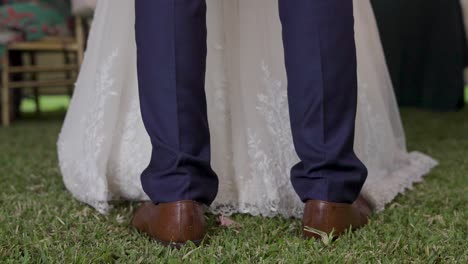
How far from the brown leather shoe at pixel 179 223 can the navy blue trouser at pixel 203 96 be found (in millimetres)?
13

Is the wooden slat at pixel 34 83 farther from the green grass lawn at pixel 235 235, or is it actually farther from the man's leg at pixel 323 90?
the man's leg at pixel 323 90

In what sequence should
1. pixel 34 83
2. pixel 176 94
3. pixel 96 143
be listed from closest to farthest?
pixel 176 94 < pixel 96 143 < pixel 34 83

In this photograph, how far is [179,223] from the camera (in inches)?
30.4

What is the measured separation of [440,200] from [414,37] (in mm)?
2245

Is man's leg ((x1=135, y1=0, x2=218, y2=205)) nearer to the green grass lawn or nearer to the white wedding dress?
the green grass lawn

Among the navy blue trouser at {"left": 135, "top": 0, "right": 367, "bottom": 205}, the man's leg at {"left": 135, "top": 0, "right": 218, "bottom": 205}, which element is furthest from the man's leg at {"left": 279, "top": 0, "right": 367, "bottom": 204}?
the man's leg at {"left": 135, "top": 0, "right": 218, "bottom": 205}

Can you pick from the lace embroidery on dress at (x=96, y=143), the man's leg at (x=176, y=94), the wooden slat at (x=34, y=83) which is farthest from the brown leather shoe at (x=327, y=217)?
the wooden slat at (x=34, y=83)

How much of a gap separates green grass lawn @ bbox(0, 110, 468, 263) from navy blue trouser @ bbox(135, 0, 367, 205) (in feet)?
0.27

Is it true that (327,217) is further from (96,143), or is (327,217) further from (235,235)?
(96,143)

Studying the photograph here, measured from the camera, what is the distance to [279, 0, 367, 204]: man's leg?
780 millimetres

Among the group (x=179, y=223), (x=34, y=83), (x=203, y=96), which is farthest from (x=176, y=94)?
(x=34, y=83)

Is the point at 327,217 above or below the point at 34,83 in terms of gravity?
above

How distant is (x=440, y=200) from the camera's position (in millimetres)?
1081

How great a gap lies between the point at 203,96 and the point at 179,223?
0.62 ft
